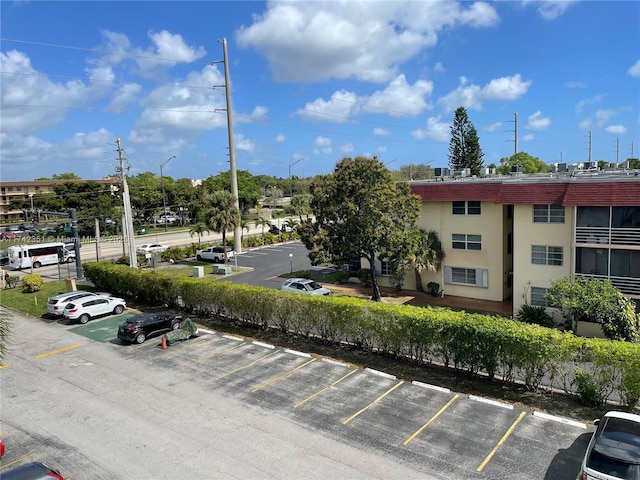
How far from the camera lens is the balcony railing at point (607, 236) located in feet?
74.5

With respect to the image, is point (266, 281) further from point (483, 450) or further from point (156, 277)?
point (483, 450)

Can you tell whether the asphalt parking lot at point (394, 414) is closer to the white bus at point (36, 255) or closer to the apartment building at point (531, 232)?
the apartment building at point (531, 232)

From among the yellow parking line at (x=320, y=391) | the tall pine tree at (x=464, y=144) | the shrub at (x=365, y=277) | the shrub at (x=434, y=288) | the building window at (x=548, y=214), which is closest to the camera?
the yellow parking line at (x=320, y=391)

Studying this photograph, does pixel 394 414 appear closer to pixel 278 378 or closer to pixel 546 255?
pixel 278 378

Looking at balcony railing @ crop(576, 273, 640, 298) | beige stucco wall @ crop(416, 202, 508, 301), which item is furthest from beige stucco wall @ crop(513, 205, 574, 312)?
beige stucco wall @ crop(416, 202, 508, 301)

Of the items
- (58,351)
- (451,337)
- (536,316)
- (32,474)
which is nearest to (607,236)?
(536,316)

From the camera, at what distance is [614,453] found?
34.4 feet

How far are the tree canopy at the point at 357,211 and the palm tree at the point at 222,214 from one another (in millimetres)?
16487

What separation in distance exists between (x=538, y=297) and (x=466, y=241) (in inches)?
237

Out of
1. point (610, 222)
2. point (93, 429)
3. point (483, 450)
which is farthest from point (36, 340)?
point (610, 222)

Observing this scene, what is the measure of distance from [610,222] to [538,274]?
15.6 ft

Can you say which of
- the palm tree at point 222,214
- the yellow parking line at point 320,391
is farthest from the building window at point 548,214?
the palm tree at point 222,214

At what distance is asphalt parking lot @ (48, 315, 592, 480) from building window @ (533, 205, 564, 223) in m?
14.0

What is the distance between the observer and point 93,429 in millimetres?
14867
